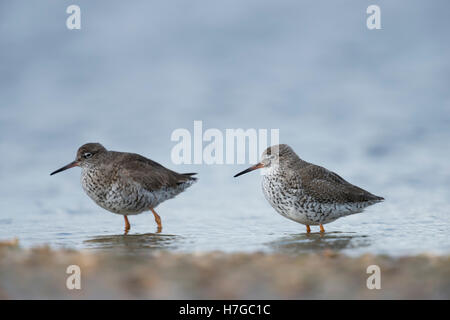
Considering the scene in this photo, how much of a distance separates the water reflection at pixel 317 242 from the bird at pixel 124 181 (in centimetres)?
215

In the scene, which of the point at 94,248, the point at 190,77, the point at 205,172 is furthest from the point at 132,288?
the point at 190,77

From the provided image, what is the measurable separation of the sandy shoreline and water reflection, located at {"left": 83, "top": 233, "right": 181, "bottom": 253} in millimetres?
1282

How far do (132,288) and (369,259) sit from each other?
239 centimetres

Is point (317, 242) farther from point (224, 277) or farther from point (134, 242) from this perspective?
point (224, 277)

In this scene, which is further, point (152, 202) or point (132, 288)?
point (152, 202)

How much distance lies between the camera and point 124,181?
948 centimetres

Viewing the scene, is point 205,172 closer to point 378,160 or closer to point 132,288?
point 378,160

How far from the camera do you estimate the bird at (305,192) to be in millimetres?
8758

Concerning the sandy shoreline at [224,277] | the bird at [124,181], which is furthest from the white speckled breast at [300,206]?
the sandy shoreline at [224,277]

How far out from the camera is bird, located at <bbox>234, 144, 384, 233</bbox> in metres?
8.76

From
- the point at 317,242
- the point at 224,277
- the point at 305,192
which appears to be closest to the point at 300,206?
the point at 305,192
